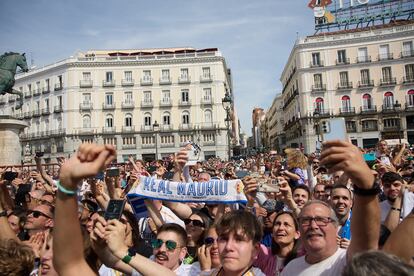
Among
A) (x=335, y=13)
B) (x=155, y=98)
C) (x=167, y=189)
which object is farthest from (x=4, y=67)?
(x=335, y=13)

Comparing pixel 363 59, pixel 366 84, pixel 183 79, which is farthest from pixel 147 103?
pixel 363 59

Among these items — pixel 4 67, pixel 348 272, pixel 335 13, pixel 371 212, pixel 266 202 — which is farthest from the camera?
pixel 335 13

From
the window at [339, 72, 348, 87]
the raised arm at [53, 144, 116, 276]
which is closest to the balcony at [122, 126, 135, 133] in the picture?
the window at [339, 72, 348, 87]

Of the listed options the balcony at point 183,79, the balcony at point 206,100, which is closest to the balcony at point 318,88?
the balcony at point 206,100

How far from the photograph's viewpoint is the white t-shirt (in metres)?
2.39

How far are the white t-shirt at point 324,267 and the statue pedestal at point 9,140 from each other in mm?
15020

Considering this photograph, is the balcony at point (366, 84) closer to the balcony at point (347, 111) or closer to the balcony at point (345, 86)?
the balcony at point (345, 86)

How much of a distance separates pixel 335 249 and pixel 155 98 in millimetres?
49916

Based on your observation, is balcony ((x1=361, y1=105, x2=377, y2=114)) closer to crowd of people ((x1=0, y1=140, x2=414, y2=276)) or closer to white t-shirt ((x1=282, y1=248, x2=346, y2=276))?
crowd of people ((x1=0, y1=140, x2=414, y2=276))

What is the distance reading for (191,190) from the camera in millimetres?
4348

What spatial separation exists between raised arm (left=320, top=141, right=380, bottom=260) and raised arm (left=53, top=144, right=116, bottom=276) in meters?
1.19

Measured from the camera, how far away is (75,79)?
50812mm

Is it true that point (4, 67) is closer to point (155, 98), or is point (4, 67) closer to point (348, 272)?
point (348, 272)

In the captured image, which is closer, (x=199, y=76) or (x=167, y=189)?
(x=167, y=189)
